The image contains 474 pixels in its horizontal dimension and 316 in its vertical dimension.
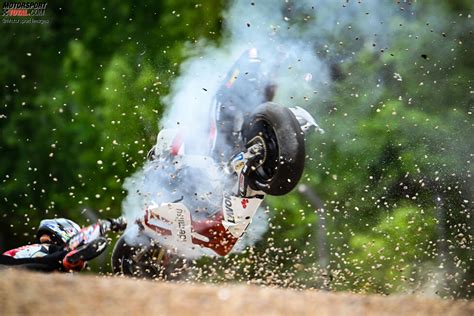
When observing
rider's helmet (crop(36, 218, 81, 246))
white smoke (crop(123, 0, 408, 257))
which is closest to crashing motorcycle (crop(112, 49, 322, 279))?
white smoke (crop(123, 0, 408, 257))

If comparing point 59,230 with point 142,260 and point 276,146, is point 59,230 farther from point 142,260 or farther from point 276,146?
point 276,146

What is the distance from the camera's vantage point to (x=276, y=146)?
16.1ft

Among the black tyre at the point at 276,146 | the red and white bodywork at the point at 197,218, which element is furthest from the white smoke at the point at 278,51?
the black tyre at the point at 276,146

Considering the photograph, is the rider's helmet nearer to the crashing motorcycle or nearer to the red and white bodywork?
the crashing motorcycle

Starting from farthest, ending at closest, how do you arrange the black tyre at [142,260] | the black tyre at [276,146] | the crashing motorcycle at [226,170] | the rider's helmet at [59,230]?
the black tyre at [142,260] < the rider's helmet at [59,230] < the crashing motorcycle at [226,170] < the black tyre at [276,146]

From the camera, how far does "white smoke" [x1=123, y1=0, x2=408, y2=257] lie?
5.54 meters

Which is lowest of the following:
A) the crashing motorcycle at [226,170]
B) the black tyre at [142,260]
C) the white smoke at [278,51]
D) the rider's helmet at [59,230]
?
the black tyre at [142,260]

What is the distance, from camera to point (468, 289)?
646 cm

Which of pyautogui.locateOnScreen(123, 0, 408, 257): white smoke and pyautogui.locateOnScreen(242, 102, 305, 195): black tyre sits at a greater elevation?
pyautogui.locateOnScreen(123, 0, 408, 257): white smoke

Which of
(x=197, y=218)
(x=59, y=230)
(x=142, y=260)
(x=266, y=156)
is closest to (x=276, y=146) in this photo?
(x=266, y=156)

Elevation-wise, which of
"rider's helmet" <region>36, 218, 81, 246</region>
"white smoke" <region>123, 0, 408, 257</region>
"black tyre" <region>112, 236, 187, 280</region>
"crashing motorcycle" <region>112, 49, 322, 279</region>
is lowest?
"black tyre" <region>112, 236, 187, 280</region>

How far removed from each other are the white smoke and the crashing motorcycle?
190 mm

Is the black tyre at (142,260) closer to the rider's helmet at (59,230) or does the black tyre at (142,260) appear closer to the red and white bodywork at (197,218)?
the red and white bodywork at (197,218)

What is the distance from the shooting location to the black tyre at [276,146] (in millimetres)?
4832
